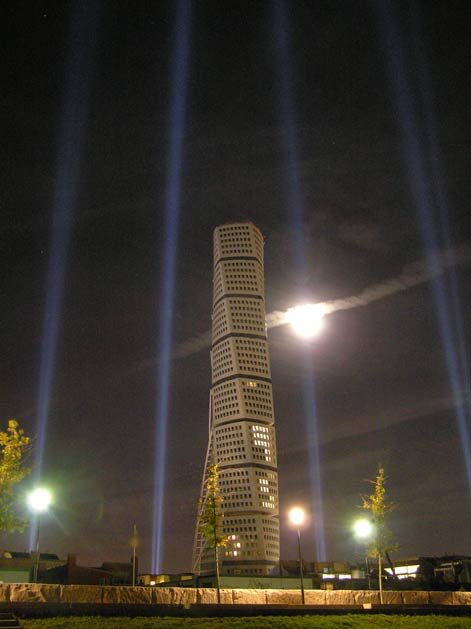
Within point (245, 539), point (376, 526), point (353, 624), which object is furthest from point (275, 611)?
point (245, 539)

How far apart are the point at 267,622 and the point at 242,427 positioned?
5632 inches

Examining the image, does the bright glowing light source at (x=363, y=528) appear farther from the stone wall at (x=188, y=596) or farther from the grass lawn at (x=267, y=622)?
the grass lawn at (x=267, y=622)

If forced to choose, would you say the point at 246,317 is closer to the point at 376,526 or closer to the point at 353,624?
the point at 376,526

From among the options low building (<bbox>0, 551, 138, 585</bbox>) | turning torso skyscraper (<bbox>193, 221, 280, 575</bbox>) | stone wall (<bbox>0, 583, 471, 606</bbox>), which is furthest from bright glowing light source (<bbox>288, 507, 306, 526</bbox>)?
turning torso skyscraper (<bbox>193, 221, 280, 575</bbox>)

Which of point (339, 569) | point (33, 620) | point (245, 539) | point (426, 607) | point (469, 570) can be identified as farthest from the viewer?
point (245, 539)

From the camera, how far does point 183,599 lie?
27.4 metres

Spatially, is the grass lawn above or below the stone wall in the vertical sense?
below

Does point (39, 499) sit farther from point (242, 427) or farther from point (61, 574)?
point (242, 427)

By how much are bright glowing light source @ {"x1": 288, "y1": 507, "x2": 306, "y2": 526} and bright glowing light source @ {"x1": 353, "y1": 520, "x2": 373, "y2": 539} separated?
29.4 feet

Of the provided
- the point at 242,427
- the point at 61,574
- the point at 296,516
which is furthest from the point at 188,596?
the point at 242,427

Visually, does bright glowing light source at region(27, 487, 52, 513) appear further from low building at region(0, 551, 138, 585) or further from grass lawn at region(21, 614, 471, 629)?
low building at region(0, 551, 138, 585)

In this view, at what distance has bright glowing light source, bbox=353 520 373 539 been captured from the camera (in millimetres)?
42844

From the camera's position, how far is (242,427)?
550ft

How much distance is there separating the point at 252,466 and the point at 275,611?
458ft
